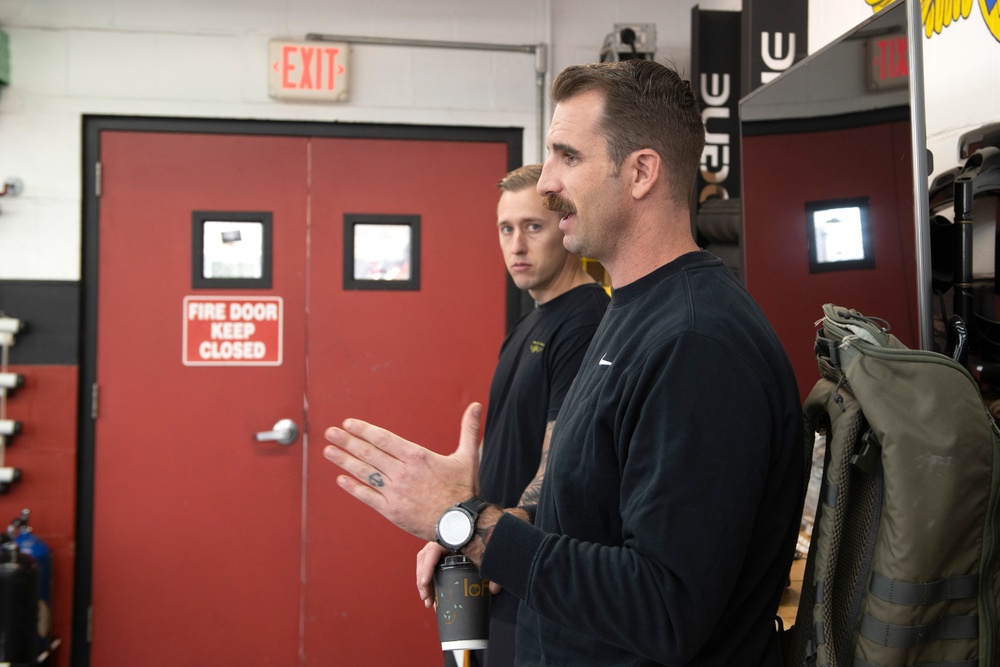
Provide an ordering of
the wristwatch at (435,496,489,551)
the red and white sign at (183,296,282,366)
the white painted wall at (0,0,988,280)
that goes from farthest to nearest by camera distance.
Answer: the red and white sign at (183,296,282,366) < the white painted wall at (0,0,988,280) < the wristwatch at (435,496,489,551)

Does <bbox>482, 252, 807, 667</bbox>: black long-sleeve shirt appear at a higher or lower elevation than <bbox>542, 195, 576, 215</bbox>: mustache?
lower

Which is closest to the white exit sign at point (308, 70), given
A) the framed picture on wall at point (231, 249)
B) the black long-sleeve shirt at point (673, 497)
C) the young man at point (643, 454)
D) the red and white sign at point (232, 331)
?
the framed picture on wall at point (231, 249)

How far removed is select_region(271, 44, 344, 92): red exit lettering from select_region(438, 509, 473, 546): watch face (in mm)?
2447

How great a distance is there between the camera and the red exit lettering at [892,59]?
4.21 feet

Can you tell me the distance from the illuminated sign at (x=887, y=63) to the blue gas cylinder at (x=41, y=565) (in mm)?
2938

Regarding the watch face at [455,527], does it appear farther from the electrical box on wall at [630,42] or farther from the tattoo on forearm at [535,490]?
the electrical box on wall at [630,42]

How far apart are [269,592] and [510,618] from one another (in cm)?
182

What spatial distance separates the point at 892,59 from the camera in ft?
4.33

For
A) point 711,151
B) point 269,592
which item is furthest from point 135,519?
point 711,151

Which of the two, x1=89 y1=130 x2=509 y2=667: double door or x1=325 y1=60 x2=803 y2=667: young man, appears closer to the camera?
x1=325 y1=60 x2=803 y2=667: young man

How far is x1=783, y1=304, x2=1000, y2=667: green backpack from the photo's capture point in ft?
Answer: 3.04

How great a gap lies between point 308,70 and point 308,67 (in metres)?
0.01

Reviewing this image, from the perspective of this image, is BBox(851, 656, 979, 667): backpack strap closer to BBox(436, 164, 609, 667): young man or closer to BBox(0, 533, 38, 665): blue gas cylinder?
BBox(436, 164, 609, 667): young man

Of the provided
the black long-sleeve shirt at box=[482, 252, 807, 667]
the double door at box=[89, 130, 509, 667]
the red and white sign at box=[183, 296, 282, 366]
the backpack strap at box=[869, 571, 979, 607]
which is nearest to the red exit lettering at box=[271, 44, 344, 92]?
the double door at box=[89, 130, 509, 667]
